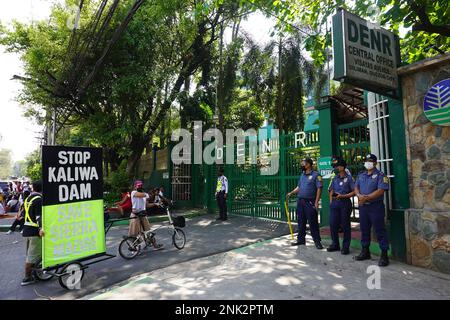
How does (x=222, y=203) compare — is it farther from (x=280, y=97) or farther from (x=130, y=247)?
(x=280, y=97)

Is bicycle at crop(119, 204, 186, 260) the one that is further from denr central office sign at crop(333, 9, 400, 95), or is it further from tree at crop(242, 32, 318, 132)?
tree at crop(242, 32, 318, 132)

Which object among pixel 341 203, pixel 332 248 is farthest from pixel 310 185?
pixel 332 248

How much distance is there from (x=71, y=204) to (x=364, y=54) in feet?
17.2

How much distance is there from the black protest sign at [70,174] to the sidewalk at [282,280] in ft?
5.07

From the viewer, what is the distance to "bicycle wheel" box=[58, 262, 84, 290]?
486 centimetres

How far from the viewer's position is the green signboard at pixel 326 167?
745 cm

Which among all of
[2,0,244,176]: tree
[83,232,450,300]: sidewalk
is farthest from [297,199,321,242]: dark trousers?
[2,0,244,176]: tree

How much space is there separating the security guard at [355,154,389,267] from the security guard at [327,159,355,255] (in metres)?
0.25

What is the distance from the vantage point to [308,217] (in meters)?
6.29

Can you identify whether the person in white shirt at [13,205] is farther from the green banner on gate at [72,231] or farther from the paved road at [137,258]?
the green banner on gate at [72,231]

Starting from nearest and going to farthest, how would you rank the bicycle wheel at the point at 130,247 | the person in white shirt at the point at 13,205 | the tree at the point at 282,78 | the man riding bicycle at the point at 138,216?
1. the bicycle wheel at the point at 130,247
2. the man riding bicycle at the point at 138,216
3. the person in white shirt at the point at 13,205
4. the tree at the point at 282,78

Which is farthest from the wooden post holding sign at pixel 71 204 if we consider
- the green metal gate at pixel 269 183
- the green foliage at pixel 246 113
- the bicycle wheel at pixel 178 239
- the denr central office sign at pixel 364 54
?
the green foliage at pixel 246 113
